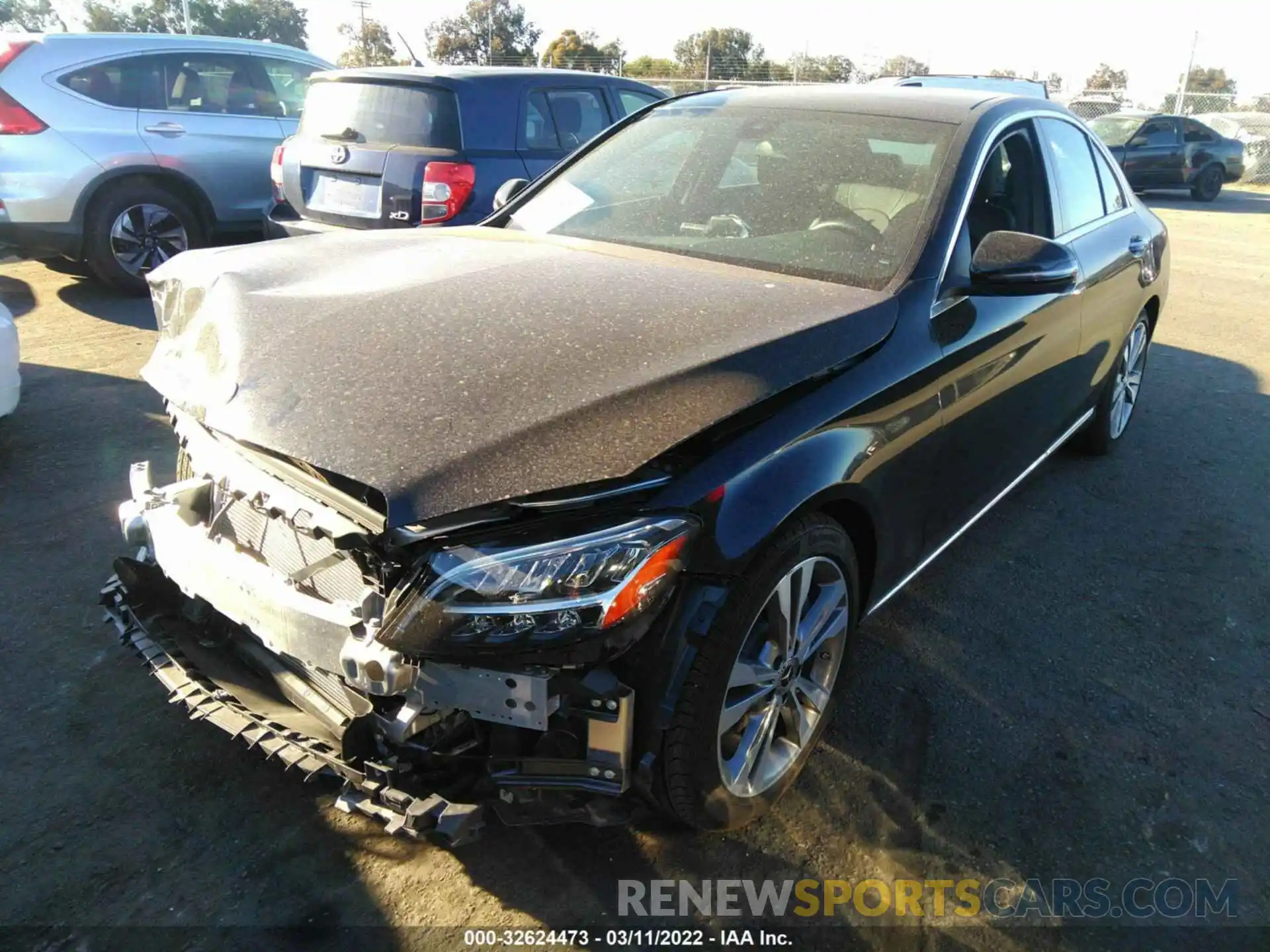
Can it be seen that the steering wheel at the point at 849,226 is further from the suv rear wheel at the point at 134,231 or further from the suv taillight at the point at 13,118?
the suv taillight at the point at 13,118

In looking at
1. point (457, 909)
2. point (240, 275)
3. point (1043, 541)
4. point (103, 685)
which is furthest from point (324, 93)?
point (457, 909)

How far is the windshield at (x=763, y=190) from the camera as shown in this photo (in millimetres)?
2918

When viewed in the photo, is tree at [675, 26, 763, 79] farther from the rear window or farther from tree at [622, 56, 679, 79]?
the rear window

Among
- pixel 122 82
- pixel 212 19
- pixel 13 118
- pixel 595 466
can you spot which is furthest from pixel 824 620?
pixel 212 19

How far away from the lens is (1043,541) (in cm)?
405

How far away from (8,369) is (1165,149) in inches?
788

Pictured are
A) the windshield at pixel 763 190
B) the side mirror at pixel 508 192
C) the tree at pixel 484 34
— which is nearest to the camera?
the windshield at pixel 763 190

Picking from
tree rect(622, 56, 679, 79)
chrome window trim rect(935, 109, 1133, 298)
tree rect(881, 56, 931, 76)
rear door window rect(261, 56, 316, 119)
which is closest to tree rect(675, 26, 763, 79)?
tree rect(622, 56, 679, 79)

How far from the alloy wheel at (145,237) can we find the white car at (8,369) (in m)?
2.73

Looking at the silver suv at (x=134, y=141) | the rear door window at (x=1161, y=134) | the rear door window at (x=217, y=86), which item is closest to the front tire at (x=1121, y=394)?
the silver suv at (x=134, y=141)

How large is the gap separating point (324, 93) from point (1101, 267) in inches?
197

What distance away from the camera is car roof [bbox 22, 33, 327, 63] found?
677cm

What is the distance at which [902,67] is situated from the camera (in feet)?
114

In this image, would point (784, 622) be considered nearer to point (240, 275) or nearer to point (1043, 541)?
point (240, 275)
